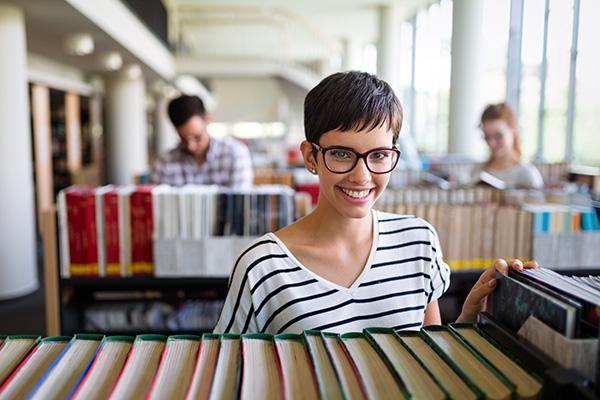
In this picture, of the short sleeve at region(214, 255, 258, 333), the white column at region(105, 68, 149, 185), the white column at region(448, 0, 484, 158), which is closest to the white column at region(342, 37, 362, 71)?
the white column at region(105, 68, 149, 185)

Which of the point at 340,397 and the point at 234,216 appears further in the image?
the point at 234,216

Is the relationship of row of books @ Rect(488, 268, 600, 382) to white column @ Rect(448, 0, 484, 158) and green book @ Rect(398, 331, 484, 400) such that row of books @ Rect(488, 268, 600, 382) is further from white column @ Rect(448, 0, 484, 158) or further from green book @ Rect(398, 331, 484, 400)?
white column @ Rect(448, 0, 484, 158)

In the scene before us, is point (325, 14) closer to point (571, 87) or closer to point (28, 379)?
point (571, 87)

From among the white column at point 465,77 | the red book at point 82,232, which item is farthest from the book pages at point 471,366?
the white column at point 465,77

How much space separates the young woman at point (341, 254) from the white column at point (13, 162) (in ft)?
15.2

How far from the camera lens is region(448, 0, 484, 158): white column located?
339 inches

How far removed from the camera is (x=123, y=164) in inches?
436

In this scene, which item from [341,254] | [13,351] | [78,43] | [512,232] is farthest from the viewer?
[78,43]

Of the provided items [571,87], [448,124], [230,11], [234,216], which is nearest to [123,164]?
[230,11]

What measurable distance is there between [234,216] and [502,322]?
200cm

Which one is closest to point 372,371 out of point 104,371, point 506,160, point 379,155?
point 104,371

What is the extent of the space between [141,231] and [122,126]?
878 cm

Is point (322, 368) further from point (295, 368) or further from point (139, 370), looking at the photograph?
point (139, 370)

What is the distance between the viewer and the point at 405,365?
31.0 inches
